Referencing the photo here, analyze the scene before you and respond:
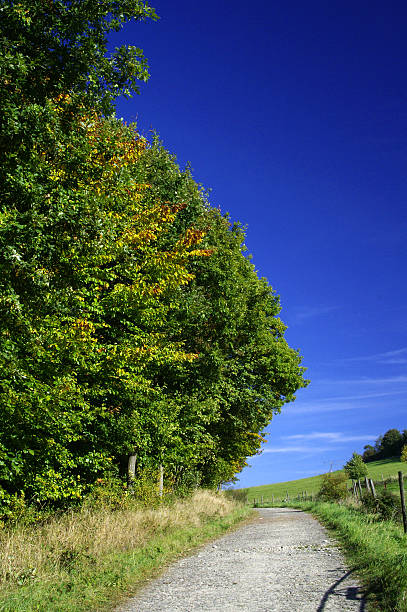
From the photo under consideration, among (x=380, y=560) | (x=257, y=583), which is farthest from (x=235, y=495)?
(x=257, y=583)

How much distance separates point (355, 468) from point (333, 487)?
15354 mm

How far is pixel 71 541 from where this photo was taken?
32.7 feet

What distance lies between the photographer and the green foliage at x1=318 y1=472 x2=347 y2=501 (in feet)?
121

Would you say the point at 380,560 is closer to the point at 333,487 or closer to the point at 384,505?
the point at 384,505

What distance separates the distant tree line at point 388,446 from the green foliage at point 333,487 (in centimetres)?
9065

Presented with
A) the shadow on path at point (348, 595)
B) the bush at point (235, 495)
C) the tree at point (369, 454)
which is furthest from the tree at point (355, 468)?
the tree at point (369, 454)

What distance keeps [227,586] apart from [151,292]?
8536mm

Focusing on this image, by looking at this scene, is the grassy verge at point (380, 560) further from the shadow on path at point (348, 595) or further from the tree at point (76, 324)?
the tree at point (76, 324)

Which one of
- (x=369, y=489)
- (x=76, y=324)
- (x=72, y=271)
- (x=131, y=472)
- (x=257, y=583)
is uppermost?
(x=72, y=271)

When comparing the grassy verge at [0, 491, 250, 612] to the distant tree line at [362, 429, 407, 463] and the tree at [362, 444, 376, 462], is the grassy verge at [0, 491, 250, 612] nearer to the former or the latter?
the distant tree line at [362, 429, 407, 463]

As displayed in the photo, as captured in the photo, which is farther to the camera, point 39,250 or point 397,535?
point 397,535

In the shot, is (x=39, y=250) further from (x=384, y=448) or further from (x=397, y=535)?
(x=384, y=448)

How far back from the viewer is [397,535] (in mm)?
12156

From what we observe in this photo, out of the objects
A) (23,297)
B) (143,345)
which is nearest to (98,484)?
(143,345)
